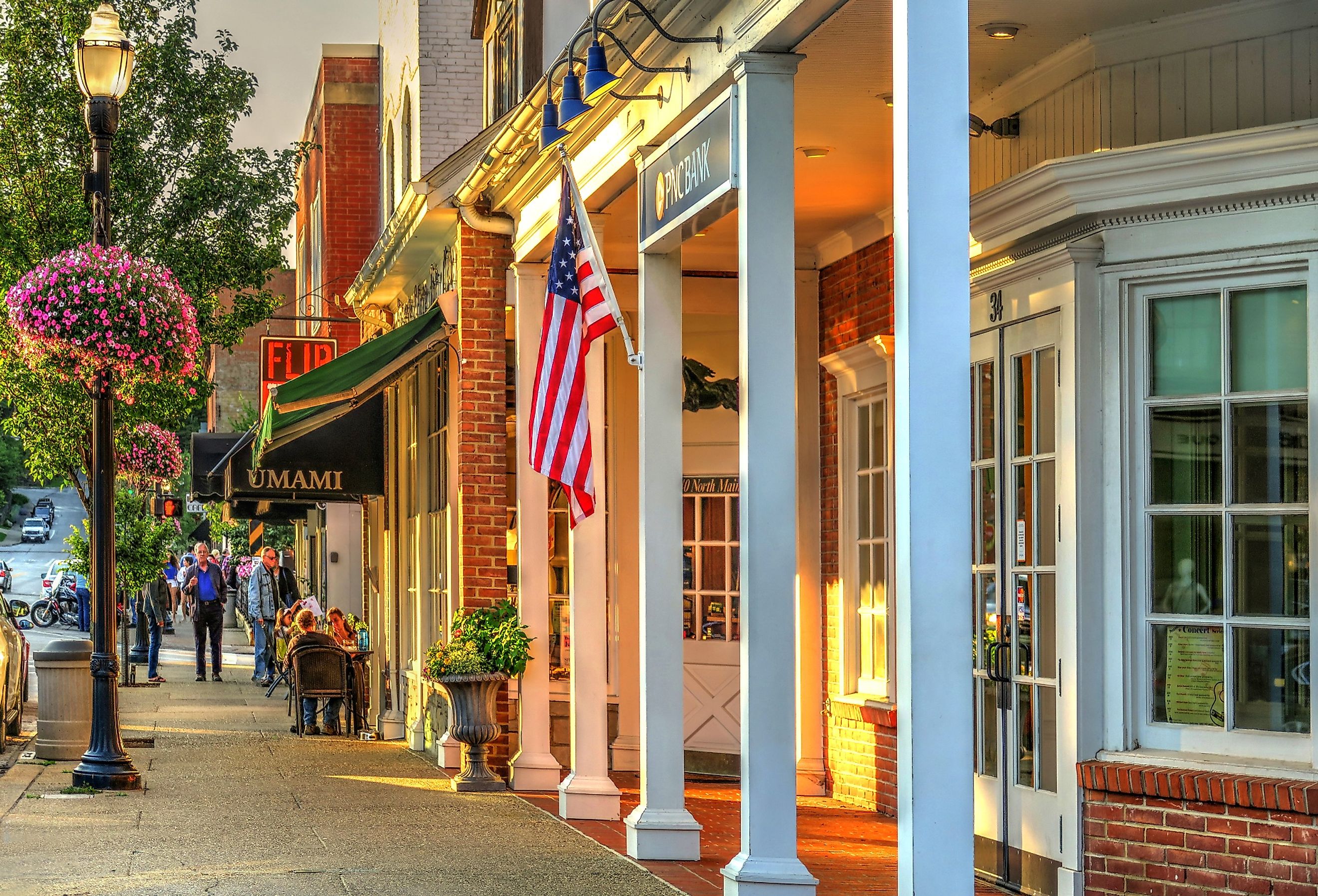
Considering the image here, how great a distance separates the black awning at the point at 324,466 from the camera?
16531mm

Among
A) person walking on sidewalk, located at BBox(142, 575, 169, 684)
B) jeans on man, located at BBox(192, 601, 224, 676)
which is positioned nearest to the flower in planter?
person walking on sidewalk, located at BBox(142, 575, 169, 684)

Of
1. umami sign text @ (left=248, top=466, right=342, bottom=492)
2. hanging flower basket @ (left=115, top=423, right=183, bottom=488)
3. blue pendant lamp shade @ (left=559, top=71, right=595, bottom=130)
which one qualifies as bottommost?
umami sign text @ (left=248, top=466, right=342, bottom=492)

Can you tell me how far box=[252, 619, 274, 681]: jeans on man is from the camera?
23.6 m

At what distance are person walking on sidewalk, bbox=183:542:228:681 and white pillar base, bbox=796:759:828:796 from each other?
1419 cm

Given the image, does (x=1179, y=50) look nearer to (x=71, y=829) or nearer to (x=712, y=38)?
(x=712, y=38)

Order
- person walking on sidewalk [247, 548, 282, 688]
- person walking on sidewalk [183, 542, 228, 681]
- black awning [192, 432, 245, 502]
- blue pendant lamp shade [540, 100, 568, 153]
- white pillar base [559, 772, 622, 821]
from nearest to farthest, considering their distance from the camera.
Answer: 1. blue pendant lamp shade [540, 100, 568, 153]
2. white pillar base [559, 772, 622, 821]
3. black awning [192, 432, 245, 502]
4. person walking on sidewalk [247, 548, 282, 688]
5. person walking on sidewalk [183, 542, 228, 681]

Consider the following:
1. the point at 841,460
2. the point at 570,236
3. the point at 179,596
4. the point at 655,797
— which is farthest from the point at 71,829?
the point at 179,596

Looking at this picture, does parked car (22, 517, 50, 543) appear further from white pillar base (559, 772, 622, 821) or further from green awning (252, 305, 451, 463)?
white pillar base (559, 772, 622, 821)

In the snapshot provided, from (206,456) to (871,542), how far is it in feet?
43.4

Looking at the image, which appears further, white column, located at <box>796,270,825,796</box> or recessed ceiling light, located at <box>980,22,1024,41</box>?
white column, located at <box>796,270,825,796</box>

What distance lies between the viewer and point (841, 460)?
11766 mm

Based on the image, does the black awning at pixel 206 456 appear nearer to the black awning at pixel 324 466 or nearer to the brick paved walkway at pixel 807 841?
the black awning at pixel 324 466

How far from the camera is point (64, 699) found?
543 inches

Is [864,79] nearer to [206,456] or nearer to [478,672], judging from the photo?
[478,672]
